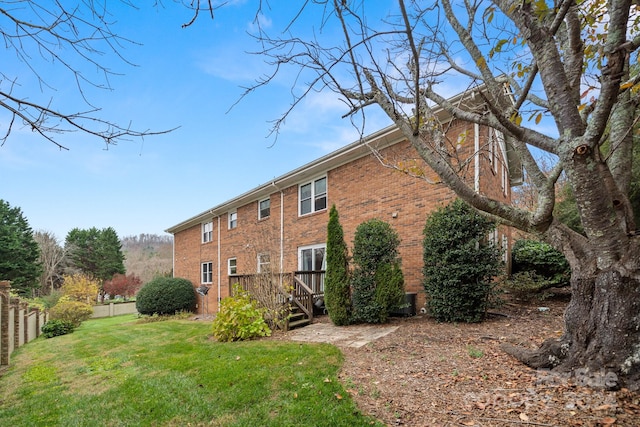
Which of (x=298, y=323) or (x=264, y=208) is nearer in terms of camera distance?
(x=298, y=323)

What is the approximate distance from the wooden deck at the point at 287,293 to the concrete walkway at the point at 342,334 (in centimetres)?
55

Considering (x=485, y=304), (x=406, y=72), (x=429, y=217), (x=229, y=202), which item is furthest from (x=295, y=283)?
(x=229, y=202)

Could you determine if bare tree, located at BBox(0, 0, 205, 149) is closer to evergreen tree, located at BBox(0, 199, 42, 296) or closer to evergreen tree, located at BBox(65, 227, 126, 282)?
evergreen tree, located at BBox(0, 199, 42, 296)

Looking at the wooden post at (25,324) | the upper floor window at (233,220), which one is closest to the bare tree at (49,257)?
the upper floor window at (233,220)

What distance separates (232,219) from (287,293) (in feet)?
31.8

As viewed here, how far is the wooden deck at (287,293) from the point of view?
805 cm

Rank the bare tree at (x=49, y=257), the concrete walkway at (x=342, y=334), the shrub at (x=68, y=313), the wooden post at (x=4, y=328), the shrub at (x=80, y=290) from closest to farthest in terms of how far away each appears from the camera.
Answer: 1. the concrete walkway at (x=342, y=334)
2. the wooden post at (x=4, y=328)
3. the shrub at (x=68, y=313)
4. the shrub at (x=80, y=290)
5. the bare tree at (x=49, y=257)

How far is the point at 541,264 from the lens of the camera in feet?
32.1

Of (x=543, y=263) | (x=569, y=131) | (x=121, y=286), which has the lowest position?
(x=121, y=286)

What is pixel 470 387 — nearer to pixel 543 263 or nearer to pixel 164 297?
pixel 543 263

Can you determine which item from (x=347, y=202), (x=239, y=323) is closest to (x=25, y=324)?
(x=239, y=323)

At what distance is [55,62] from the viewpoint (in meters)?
2.30

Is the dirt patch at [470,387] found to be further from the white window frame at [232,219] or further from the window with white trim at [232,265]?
the white window frame at [232,219]

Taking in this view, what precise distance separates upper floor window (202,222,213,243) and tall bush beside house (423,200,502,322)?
14.6 m
